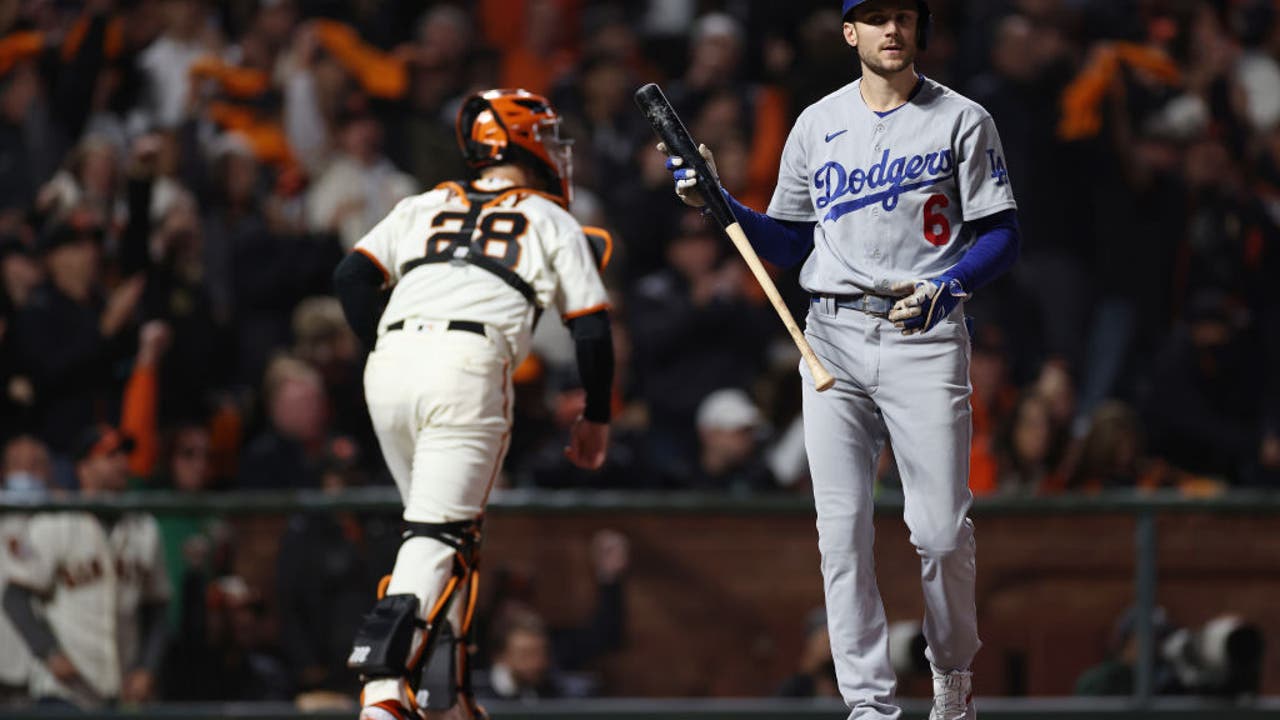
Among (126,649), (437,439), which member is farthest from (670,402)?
(437,439)

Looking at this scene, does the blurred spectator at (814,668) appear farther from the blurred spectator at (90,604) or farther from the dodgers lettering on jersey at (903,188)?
the dodgers lettering on jersey at (903,188)

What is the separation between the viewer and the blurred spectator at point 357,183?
10273mm

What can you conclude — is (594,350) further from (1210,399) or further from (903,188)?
(1210,399)

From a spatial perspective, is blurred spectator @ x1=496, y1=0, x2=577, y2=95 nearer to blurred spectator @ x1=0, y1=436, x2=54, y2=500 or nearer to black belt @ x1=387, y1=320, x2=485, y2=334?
blurred spectator @ x1=0, y1=436, x2=54, y2=500

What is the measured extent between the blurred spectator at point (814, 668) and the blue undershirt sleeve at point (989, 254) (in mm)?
3208

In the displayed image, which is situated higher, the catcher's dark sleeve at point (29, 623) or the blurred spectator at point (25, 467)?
the blurred spectator at point (25, 467)

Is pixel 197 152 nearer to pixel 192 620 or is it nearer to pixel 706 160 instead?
pixel 192 620

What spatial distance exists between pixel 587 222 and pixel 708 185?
15.5 ft

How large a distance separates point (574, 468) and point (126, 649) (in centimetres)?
216

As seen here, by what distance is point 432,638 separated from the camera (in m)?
5.54

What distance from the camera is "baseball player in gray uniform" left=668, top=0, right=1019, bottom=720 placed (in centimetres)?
504

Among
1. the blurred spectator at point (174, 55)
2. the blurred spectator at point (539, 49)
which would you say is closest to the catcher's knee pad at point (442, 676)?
the blurred spectator at point (539, 49)

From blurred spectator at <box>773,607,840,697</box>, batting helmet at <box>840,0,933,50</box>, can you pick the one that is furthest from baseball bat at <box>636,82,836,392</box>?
blurred spectator at <box>773,607,840,697</box>

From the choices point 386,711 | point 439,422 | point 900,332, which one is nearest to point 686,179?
point 900,332
